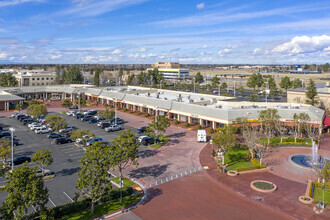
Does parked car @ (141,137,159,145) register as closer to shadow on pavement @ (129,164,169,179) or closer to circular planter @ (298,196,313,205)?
shadow on pavement @ (129,164,169,179)

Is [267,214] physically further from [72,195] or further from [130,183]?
[72,195]

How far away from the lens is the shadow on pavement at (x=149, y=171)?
37.0 metres

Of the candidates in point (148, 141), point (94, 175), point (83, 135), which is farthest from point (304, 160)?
point (83, 135)

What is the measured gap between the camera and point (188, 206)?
28.6m

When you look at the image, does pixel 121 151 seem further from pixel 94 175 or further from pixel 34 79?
pixel 34 79

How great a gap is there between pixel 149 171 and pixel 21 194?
19.6 m

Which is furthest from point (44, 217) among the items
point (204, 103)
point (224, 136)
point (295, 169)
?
point (204, 103)

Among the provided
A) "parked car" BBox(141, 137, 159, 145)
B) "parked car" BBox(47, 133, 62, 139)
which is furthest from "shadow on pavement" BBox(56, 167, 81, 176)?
"parked car" BBox(47, 133, 62, 139)

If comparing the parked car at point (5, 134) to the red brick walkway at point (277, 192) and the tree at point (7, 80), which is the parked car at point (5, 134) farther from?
the tree at point (7, 80)

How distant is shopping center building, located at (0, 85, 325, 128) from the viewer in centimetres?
5803

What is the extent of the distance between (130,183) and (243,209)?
46.1ft

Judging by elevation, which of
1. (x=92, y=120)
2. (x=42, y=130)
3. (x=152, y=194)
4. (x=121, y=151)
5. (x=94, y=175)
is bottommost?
(x=152, y=194)

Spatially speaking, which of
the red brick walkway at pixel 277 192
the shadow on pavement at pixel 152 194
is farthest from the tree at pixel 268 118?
the shadow on pavement at pixel 152 194

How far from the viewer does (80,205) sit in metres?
27.2
